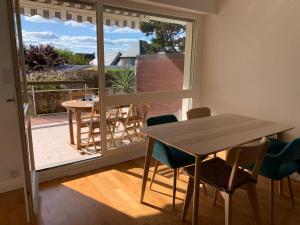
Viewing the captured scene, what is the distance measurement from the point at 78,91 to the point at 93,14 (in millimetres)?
1501

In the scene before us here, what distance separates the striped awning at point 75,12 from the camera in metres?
2.54

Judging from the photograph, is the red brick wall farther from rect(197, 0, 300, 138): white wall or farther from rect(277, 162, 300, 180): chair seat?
rect(277, 162, 300, 180): chair seat

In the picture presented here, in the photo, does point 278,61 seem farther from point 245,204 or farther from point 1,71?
point 1,71

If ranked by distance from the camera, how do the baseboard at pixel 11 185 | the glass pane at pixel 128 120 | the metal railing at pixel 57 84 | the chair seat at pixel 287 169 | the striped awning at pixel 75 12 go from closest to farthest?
the chair seat at pixel 287 169 → the baseboard at pixel 11 185 → the striped awning at pixel 75 12 → the glass pane at pixel 128 120 → the metal railing at pixel 57 84

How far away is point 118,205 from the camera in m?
2.22

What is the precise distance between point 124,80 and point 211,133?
5.00ft

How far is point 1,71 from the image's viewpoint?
7.18ft

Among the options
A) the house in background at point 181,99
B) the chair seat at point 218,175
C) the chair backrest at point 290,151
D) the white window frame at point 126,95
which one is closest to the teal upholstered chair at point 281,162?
the chair backrest at point 290,151

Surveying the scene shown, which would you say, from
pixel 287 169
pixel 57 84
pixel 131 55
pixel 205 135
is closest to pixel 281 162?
pixel 287 169

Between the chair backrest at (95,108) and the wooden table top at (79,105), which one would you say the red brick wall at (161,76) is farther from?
the wooden table top at (79,105)

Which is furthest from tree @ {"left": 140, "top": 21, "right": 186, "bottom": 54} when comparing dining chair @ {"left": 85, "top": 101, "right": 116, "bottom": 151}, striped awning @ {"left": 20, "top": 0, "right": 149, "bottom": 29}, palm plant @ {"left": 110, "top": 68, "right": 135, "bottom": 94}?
dining chair @ {"left": 85, "top": 101, "right": 116, "bottom": 151}

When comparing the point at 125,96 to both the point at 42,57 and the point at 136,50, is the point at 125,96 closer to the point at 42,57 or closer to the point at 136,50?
the point at 136,50

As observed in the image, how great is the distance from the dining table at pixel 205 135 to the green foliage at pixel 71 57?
1523mm

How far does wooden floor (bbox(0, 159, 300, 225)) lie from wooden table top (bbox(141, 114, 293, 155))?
0.75 metres
